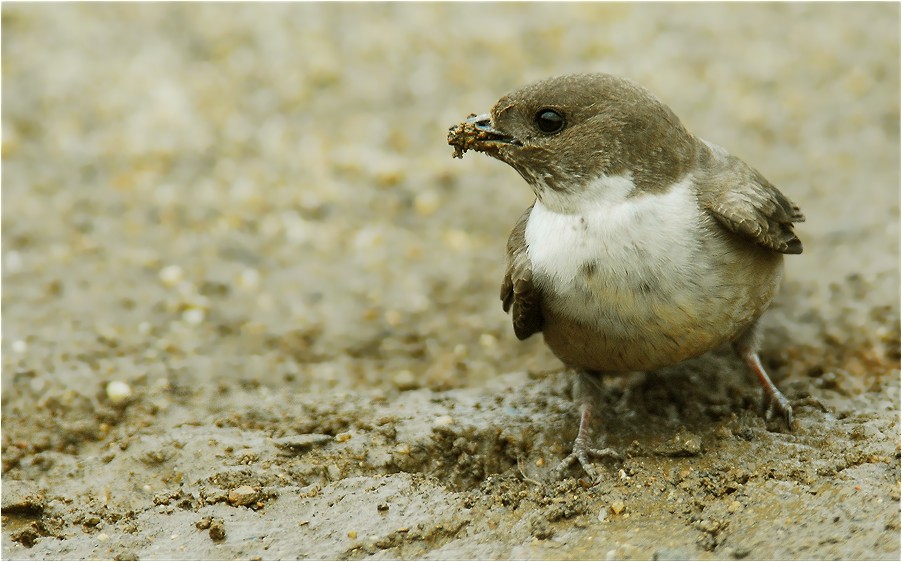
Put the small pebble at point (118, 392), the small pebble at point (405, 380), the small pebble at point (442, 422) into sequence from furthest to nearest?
the small pebble at point (405, 380), the small pebble at point (118, 392), the small pebble at point (442, 422)

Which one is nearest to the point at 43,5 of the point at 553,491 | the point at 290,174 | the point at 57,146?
the point at 57,146

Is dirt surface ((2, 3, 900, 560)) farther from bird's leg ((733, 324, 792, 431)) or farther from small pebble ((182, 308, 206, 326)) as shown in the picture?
bird's leg ((733, 324, 792, 431))

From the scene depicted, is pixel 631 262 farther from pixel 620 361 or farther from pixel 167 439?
pixel 167 439

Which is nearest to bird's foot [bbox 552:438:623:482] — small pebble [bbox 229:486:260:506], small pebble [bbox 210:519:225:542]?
small pebble [bbox 229:486:260:506]

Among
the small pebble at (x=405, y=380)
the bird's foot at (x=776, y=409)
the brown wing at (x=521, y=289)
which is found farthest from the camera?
the small pebble at (x=405, y=380)

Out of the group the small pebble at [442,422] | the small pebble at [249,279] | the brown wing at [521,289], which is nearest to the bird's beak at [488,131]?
the brown wing at [521,289]

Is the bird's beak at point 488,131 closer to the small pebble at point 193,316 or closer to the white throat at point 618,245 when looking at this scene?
the white throat at point 618,245

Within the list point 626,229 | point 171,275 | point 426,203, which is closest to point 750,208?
point 626,229
